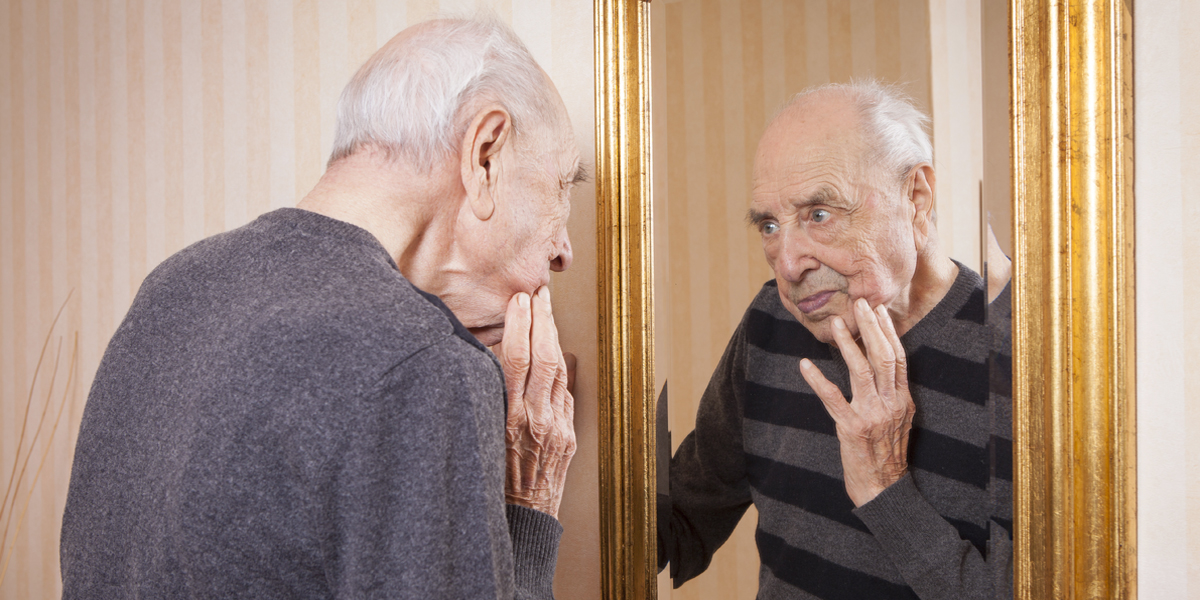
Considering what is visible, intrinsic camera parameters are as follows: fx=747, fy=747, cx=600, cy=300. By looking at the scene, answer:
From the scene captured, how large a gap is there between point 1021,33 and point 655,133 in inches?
17.6

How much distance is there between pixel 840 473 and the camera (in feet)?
2.89

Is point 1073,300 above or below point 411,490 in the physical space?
above

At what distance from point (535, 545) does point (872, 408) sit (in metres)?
0.42

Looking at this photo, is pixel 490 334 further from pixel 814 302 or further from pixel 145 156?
pixel 145 156

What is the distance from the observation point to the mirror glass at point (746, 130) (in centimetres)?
80

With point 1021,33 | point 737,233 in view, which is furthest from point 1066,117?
point 737,233

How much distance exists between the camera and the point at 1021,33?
2.59 ft

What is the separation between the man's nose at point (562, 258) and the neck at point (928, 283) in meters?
0.42

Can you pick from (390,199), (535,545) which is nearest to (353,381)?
(390,199)

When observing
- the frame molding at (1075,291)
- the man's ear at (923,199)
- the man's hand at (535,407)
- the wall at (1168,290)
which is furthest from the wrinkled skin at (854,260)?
the man's hand at (535,407)

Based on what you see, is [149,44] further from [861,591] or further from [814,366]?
[861,591]

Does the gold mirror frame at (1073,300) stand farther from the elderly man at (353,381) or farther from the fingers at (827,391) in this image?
the elderly man at (353,381)

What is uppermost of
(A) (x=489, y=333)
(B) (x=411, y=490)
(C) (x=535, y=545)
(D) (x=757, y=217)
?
(D) (x=757, y=217)

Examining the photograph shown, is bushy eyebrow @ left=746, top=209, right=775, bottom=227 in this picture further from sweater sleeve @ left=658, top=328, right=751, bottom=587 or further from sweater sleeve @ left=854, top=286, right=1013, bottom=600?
sweater sleeve @ left=854, top=286, right=1013, bottom=600
